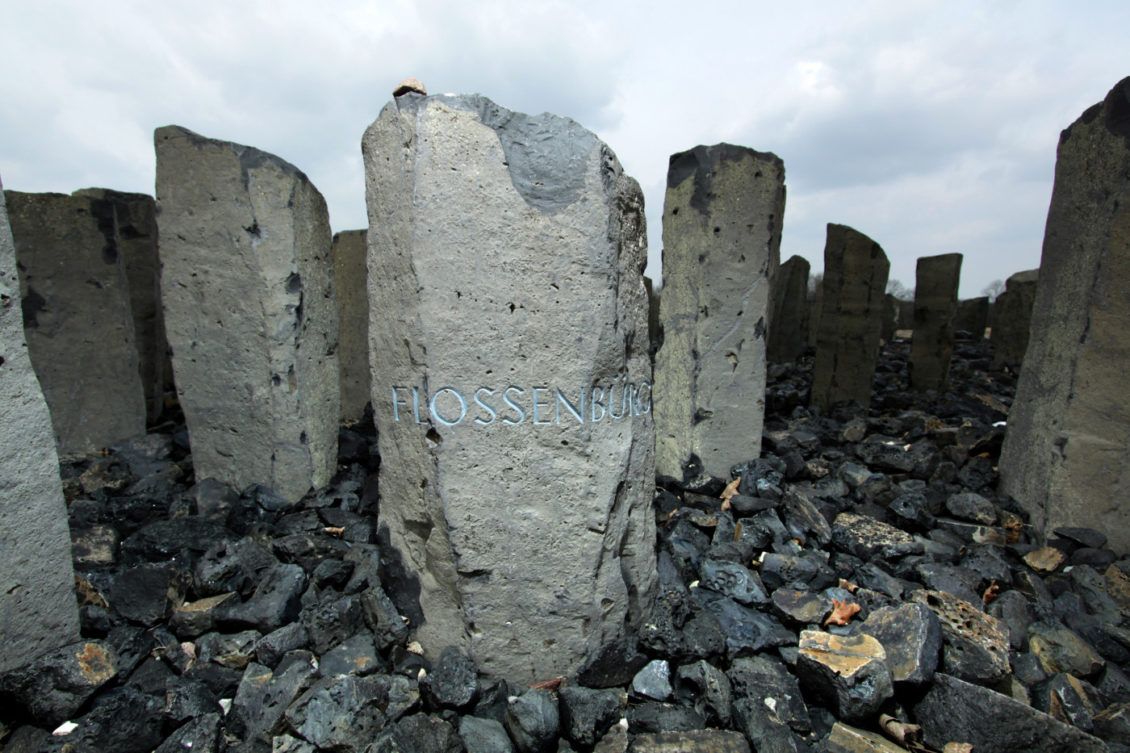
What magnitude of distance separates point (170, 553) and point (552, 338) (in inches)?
84.5

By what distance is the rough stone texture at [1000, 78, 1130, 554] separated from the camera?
2.96 meters

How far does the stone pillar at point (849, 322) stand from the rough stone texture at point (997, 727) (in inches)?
174

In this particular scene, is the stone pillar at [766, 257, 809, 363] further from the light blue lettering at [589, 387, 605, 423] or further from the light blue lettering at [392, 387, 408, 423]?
the light blue lettering at [392, 387, 408, 423]

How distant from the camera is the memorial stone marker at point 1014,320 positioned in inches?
323

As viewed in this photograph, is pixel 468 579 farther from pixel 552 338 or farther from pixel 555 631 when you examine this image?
pixel 552 338

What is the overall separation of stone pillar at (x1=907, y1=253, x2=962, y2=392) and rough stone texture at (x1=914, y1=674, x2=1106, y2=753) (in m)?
5.73

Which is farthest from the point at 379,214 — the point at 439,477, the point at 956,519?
the point at 956,519

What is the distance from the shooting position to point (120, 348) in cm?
452

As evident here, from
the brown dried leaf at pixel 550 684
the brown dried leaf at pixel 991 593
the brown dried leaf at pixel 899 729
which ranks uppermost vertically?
the brown dried leaf at pixel 991 593

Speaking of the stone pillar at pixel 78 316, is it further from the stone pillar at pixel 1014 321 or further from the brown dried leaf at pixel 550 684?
the stone pillar at pixel 1014 321

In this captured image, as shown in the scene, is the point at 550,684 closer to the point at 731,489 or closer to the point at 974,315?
the point at 731,489

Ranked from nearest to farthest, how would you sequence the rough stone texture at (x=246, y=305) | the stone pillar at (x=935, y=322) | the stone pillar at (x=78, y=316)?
the rough stone texture at (x=246, y=305) < the stone pillar at (x=78, y=316) < the stone pillar at (x=935, y=322)

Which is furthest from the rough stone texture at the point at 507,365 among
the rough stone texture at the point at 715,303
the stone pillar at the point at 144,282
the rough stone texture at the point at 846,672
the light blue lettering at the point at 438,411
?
the stone pillar at the point at 144,282

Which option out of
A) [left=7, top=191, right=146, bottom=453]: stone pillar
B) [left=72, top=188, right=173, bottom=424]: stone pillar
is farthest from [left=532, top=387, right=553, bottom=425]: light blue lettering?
[left=72, top=188, right=173, bottom=424]: stone pillar
